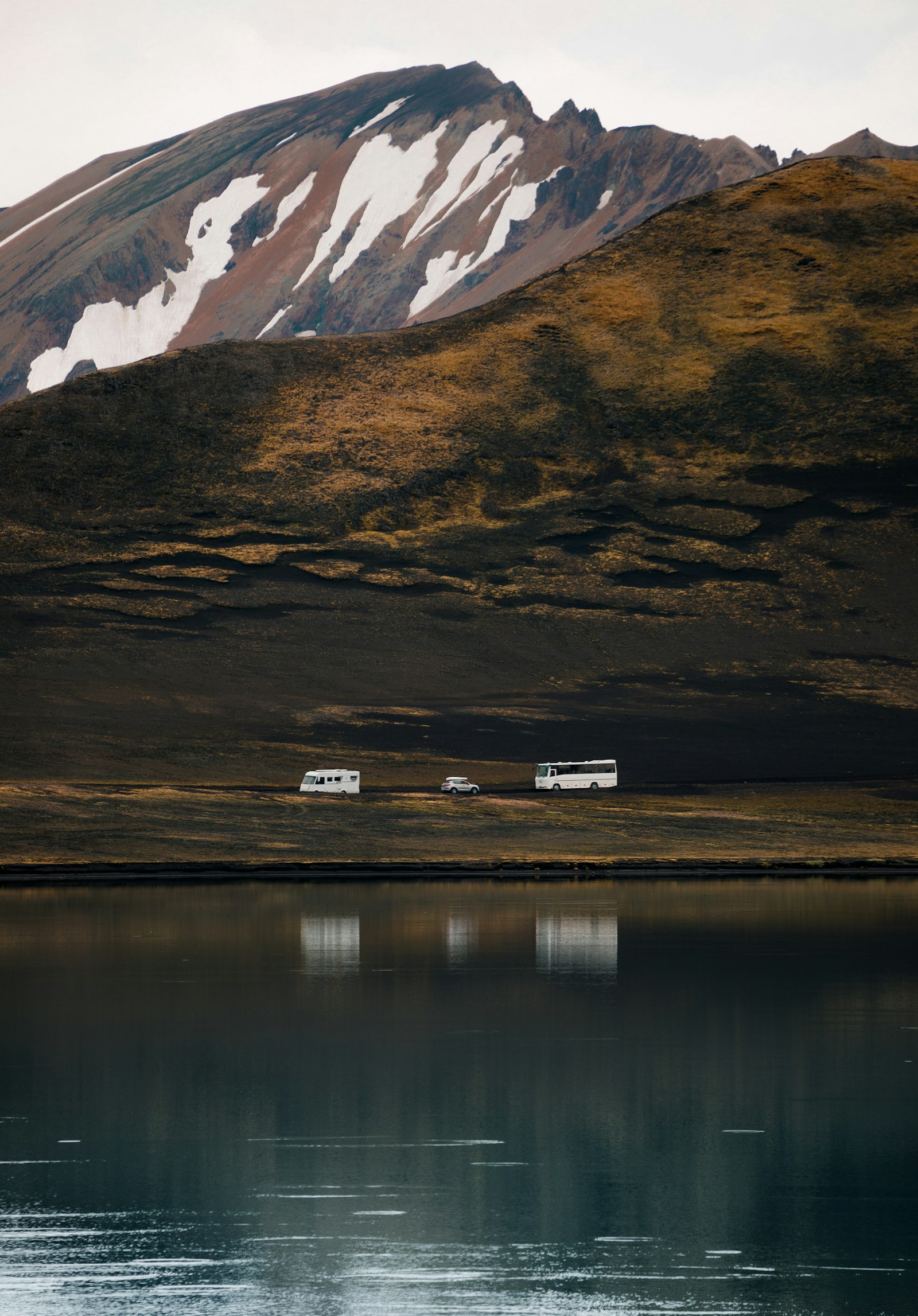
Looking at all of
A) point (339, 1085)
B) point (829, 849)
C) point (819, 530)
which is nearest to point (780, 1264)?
point (339, 1085)

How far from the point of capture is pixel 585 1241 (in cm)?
1089

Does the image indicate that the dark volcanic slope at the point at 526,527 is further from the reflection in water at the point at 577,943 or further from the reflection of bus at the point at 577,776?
the reflection in water at the point at 577,943

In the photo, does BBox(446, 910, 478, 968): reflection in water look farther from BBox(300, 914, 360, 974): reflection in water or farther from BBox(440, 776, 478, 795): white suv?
BBox(440, 776, 478, 795): white suv

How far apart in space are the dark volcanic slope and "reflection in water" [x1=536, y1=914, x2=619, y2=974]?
50766 millimetres

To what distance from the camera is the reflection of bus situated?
79938 millimetres

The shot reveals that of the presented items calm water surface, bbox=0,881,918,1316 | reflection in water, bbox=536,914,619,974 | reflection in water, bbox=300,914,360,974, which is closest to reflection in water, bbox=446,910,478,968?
calm water surface, bbox=0,881,918,1316

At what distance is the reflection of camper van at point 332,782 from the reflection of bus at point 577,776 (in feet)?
33.9

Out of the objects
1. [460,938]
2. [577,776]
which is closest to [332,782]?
[577,776]

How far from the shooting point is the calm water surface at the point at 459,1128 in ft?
33.4

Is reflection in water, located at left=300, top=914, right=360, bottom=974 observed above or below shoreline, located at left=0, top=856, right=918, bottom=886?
below

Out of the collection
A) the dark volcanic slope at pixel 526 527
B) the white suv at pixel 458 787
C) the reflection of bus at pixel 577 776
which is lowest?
the white suv at pixel 458 787

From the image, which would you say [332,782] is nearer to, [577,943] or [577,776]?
[577,776]

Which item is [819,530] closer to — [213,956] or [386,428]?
[386,428]

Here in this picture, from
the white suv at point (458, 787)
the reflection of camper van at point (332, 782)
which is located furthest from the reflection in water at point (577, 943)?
the white suv at point (458, 787)
